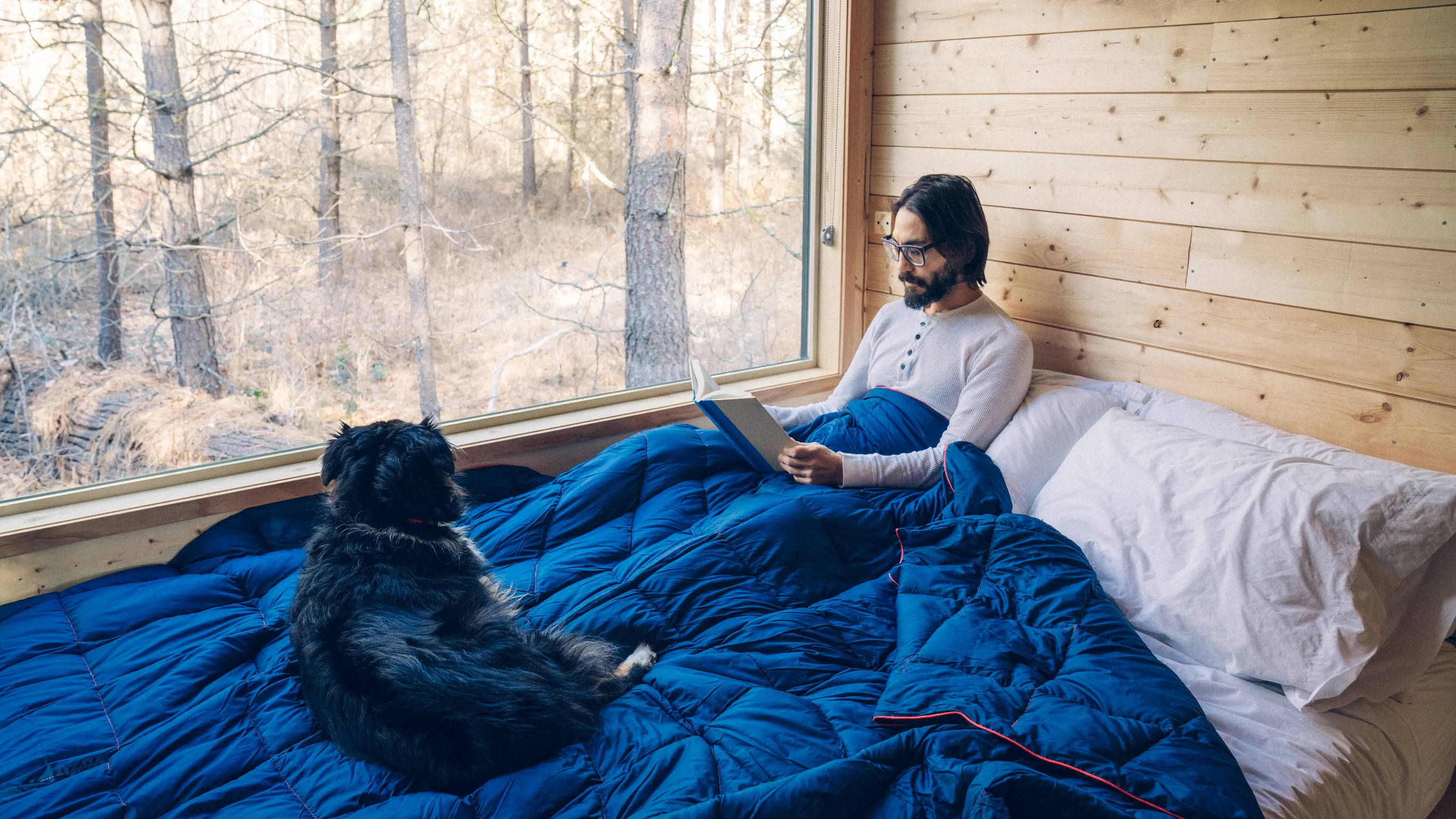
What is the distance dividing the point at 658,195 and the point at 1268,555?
2.45 m

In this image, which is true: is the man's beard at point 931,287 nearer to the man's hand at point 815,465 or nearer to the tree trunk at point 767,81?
the man's hand at point 815,465

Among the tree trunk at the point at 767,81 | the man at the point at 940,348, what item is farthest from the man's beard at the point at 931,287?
the tree trunk at the point at 767,81

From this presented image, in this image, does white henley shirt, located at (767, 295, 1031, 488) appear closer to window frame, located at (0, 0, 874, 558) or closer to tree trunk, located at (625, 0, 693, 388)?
window frame, located at (0, 0, 874, 558)

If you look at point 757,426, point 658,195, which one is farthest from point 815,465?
point 658,195

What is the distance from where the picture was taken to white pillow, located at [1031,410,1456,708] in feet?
4.55

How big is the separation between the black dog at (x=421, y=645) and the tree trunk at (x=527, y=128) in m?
1.95

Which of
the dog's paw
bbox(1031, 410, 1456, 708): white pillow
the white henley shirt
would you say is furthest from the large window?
bbox(1031, 410, 1456, 708): white pillow

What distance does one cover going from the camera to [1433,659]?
152cm

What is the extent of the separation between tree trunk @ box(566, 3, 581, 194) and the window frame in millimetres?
888

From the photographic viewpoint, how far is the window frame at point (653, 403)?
6.41 ft

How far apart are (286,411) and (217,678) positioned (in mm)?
1610

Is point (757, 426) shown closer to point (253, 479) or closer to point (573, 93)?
point (253, 479)

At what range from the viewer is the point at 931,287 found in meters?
2.24

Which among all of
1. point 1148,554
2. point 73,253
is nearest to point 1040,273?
point 1148,554
